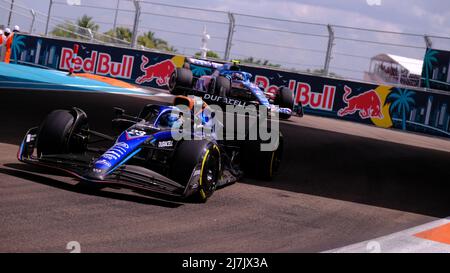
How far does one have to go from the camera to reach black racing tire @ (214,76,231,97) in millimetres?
16172

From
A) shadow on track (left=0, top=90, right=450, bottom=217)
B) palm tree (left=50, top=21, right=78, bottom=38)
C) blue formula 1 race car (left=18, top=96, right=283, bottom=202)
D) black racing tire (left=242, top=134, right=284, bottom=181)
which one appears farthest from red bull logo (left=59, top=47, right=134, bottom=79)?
blue formula 1 race car (left=18, top=96, right=283, bottom=202)

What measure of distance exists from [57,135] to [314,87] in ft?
52.8

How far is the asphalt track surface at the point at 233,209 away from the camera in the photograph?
221 inches

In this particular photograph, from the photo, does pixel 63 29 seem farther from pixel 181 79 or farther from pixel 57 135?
pixel 57 135

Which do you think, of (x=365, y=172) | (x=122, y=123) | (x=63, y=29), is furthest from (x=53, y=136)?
(x=63, y=29)

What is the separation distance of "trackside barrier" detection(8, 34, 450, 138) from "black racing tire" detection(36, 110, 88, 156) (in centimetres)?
1558

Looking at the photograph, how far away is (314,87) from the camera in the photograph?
2303 centimetres

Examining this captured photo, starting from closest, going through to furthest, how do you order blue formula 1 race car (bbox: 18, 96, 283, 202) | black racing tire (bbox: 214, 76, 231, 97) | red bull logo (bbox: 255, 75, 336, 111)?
blue formula 1 race car (bbox: 18, 96, 283, 202)
black racing tire (bbox: 214, 76, 231, 97)
red bull logo (bbox: 255, 75, 336, 111)

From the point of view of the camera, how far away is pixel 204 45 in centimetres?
2434

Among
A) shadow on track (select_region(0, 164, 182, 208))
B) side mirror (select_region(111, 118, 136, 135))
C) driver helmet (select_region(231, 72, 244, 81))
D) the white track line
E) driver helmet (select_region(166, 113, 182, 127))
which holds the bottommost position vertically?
shadow on track (select_region(0, 164, 182, 208))

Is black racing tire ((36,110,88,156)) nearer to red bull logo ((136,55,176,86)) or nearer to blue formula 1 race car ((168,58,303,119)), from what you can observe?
blue formula 1 race car ((168,58,303,119))

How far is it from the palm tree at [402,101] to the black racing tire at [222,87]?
7633 millimetres

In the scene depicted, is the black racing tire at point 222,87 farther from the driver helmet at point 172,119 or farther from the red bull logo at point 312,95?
the driver helmet at point 172,119
